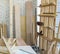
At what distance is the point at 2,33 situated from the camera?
13.3 ft

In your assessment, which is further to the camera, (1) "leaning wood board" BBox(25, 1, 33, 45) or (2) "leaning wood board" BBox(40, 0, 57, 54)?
(1) "leaning wood board" BBox(25, 1, 33, 45)

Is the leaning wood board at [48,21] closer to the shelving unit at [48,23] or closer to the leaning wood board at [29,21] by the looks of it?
the shelving unit at [48,23]

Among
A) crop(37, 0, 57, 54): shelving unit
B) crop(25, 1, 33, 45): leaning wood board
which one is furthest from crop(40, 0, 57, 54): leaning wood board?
crop(25, 1, 33, 45): leaning wood board

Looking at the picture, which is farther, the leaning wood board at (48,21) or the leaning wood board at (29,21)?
the leaning wood board at (29,21)

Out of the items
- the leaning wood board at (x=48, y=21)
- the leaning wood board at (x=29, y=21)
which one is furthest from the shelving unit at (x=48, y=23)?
the leaning wood board at (x=29, y=21)

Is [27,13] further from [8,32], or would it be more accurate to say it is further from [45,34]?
[45,34]

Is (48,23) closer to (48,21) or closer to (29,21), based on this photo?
(48,21)

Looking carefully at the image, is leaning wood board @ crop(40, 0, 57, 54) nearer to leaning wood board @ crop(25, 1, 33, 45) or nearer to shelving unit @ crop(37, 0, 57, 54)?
shelving unit @ crop(37, 0, 57, 54)

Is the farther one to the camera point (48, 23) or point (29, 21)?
point (29, 21)

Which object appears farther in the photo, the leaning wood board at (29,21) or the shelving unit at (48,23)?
the leaning wood board at (29,21)

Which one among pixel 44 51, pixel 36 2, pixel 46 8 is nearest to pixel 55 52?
pixel 44 51

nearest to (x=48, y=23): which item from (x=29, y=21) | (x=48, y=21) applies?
(x=48, y=21)

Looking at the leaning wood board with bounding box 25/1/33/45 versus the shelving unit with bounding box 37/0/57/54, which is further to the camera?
the leaning wood board with bounding box 25/1/33/45

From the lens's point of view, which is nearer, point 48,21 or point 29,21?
point 48,21
